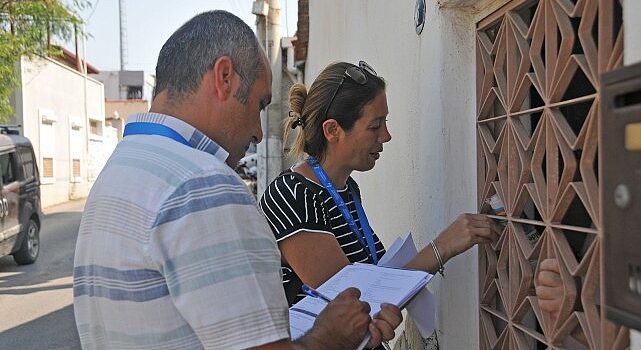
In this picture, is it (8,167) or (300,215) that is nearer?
(300,215)

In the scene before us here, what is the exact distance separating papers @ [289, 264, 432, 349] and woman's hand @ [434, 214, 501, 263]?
14.3 inches

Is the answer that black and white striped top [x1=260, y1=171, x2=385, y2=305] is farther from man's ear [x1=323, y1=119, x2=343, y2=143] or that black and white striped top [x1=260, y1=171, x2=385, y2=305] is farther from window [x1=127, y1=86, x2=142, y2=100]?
window [x1=127, y1=86, x2=142, y2=100]

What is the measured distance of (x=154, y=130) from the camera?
4.99ft

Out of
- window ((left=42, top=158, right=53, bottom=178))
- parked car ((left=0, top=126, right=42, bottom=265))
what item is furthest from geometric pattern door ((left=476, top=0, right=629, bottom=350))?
window ((left=42, top=158, right=53, bottom=178))

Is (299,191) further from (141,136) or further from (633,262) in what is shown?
(633,262)

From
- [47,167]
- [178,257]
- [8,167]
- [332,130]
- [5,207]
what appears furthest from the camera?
[47,167]

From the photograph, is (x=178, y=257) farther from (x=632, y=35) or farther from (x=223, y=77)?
(x=632, y=35)

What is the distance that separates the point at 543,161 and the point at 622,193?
1506mm

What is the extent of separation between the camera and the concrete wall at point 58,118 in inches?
784

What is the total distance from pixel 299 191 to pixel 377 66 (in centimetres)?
264

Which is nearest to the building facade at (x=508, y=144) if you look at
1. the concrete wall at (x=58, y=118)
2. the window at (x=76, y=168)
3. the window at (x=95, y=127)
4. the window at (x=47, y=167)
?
the concrete wall at (x=58, y=118)

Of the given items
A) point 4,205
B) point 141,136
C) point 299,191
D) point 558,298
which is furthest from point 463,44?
point 4,205

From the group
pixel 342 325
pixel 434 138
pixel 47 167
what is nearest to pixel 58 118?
pixel 47 167

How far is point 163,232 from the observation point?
133 centimetres
